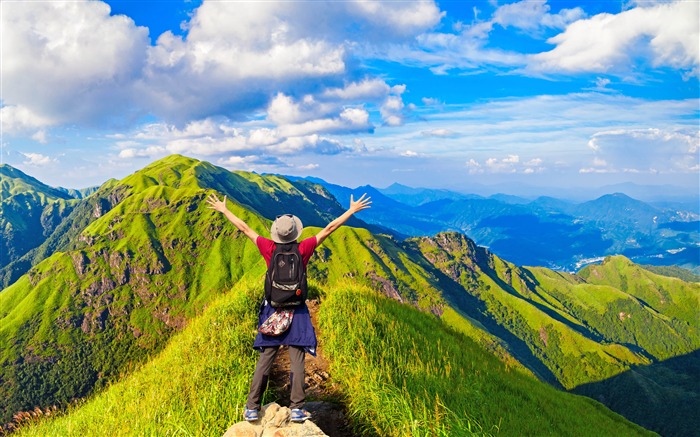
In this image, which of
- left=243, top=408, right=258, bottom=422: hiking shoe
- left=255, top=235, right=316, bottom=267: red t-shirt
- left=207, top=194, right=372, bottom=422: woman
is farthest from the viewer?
left=255, top=235, right=316, bottom=267: red t-shirt

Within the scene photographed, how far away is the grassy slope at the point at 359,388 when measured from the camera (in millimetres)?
7504

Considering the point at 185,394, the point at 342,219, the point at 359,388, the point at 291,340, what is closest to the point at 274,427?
the point at 291,340

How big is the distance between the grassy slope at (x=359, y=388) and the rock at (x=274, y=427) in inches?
27.8

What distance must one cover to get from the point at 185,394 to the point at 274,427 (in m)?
2.65


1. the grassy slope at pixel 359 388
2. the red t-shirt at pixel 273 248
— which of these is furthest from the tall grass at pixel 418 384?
the red t-shirt at pixel 273 248

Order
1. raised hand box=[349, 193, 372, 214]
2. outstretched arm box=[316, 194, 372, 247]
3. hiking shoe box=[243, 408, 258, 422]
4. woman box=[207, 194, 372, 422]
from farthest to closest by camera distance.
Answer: raised hand box=[349, 193, 372, 214]
outstretched arm box=[316, 194, 372, 247]
woman box=[207, 194, 372, 422]
hiking shoe box=[243, 408, 258, 422]

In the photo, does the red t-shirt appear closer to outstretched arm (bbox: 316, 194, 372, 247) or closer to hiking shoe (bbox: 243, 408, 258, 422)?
outstretched arm (bbox: 316, 194, 372, 247)

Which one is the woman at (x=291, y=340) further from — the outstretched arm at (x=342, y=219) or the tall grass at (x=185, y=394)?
the tall grass at (x=185, y=394)

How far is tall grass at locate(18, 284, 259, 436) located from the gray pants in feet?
2.15

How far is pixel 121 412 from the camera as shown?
28.0 ft

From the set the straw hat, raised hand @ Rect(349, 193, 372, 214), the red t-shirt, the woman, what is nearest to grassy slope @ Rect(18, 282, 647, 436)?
the woman

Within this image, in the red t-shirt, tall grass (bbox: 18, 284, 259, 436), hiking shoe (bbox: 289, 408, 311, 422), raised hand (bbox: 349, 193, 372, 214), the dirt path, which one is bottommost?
the dirt path

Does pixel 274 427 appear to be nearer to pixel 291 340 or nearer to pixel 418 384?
pixel 291 340

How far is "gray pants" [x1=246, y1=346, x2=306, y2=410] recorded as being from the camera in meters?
7.26
